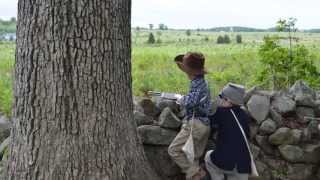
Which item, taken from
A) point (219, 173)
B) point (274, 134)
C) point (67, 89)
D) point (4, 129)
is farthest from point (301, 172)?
point (4, 129)

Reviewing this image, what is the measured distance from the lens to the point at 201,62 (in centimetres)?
525

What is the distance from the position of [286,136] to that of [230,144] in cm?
128

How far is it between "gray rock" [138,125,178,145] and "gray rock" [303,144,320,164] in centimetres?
141

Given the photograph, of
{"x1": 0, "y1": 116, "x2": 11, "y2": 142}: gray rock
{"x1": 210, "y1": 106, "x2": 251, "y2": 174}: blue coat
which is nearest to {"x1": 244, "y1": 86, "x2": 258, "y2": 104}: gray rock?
{"x1": 210, "y1": 106, "x2": 251, "y2": 174}: blue coat

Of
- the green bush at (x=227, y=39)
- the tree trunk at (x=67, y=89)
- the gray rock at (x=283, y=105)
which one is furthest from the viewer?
the green bush at (x=227, y=39)

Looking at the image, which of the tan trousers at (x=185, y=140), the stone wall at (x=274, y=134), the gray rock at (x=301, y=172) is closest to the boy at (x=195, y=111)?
the tan trousers at (x=185, y=140)

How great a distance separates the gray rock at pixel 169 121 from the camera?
19.9 feet

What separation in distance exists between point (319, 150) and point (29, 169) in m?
3.08

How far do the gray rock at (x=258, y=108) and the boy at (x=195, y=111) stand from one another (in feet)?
3.15

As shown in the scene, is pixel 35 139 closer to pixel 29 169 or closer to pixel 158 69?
pixel 29 169

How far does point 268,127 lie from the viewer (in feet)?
20.8

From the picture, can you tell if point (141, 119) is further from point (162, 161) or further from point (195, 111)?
point (195, 111)

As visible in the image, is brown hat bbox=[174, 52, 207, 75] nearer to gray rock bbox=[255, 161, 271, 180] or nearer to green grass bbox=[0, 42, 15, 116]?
gray rock bbox=[255, 161, 271, 180]

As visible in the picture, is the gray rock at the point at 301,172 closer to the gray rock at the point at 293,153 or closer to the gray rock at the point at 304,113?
the gray rock at the point at 293,153
